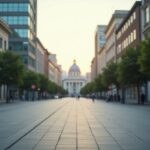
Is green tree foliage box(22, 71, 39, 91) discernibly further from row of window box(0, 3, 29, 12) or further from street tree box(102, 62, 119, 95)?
row of window box(0, 3, 29, 12)

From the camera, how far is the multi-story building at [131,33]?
269 feet

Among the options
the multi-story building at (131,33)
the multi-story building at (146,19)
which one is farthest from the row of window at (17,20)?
the multi-story building at (146,19)

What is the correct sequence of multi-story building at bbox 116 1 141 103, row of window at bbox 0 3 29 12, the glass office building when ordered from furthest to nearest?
row of window at bbox 0 3 29 12 < the glass office building < multi-story building at bbox 116 1 141 103

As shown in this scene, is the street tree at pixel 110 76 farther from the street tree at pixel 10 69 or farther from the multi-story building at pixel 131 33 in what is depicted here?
the street tree at pixel 10 69

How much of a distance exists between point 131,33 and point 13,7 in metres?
46.7

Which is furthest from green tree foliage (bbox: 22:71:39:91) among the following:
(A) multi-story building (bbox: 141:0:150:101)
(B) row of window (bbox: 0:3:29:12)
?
(A) multi-story building (bbox: 141:0:150:101)

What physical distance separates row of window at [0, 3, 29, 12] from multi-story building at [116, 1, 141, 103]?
29849mm

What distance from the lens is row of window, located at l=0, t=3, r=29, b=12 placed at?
404 ft

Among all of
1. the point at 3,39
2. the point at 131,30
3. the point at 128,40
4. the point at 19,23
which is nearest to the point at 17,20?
the point at 19,23

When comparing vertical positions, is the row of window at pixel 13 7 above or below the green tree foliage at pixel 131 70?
above

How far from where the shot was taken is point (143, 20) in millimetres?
76688

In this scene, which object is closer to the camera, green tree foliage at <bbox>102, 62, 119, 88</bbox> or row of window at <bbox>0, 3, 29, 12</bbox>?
green tree foliage at <bbox>102, 62, 119, 88</bbox>

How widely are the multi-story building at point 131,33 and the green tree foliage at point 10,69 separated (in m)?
24.3

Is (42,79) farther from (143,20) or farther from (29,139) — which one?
(29,139)
